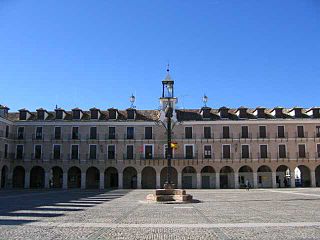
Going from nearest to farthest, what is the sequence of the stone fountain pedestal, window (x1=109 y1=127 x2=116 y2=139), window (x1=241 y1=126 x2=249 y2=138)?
the stone fountain pedestal < window (x1=241 y1=126 x2=249 y2=138) < window (x1=109 y1=127 x2=116 y2=139)

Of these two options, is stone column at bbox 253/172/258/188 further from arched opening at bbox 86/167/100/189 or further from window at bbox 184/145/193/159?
arched opening at bbox 86/167/100/189

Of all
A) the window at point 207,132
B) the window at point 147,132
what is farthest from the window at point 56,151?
the window at point 207,132

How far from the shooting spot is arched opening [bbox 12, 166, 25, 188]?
59.9m

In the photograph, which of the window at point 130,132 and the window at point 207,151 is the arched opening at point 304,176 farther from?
the window at point 130,132

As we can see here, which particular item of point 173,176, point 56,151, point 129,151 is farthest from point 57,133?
point 173,176

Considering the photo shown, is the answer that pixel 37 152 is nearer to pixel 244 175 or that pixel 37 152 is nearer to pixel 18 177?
pixel 18 177

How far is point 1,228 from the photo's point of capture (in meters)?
13.7

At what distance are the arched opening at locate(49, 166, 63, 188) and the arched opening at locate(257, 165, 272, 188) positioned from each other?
29054 millimetres

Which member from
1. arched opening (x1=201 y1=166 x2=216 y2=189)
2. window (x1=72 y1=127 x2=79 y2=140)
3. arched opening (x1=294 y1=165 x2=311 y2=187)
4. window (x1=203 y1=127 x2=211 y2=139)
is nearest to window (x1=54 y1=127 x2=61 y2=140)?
window (x1=72 y1=127 x2=79 y2=140)

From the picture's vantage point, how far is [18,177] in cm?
6028

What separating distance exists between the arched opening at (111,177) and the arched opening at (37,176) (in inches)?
365

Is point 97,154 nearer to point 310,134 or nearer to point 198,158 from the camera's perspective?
point 198,158

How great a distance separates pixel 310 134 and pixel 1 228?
2038 inches

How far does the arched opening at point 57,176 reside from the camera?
6042cm
